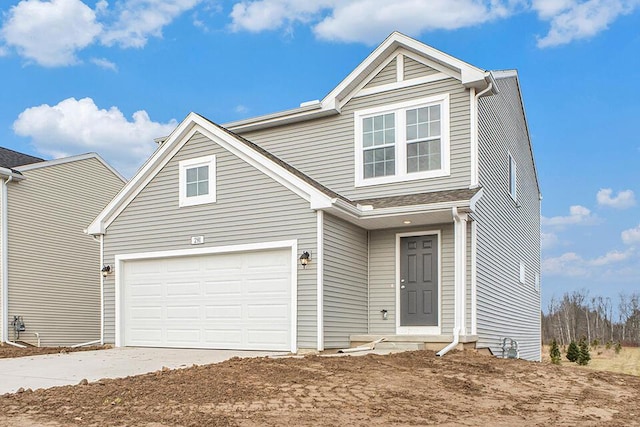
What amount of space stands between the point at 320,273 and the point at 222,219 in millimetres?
2636

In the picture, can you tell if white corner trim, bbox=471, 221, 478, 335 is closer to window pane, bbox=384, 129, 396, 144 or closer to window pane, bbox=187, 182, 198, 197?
window pane, bbox=384, 129, 396, 144

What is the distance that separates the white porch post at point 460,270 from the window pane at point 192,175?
5511mm

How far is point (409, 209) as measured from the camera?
11164 mm

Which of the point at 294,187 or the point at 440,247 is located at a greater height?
the point at 294,187

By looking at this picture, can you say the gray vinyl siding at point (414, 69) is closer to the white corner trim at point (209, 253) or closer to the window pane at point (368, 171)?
the window pane at point (368, 171)

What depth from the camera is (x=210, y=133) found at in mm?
12539

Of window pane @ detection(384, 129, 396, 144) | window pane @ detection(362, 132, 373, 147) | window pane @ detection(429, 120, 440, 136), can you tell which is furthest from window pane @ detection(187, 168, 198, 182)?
window pane @ detection(429, 120, 440, 136)

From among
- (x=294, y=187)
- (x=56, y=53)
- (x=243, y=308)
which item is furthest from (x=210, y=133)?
(x=56, y=53)

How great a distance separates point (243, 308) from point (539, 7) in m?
11.6

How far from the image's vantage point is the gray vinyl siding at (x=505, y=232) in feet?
40.4

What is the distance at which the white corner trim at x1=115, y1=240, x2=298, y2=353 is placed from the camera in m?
11.0

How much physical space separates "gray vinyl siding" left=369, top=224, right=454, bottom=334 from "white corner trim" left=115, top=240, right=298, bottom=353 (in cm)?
209

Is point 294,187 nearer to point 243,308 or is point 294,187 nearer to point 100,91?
point 243,308

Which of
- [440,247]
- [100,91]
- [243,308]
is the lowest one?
[243,308]
